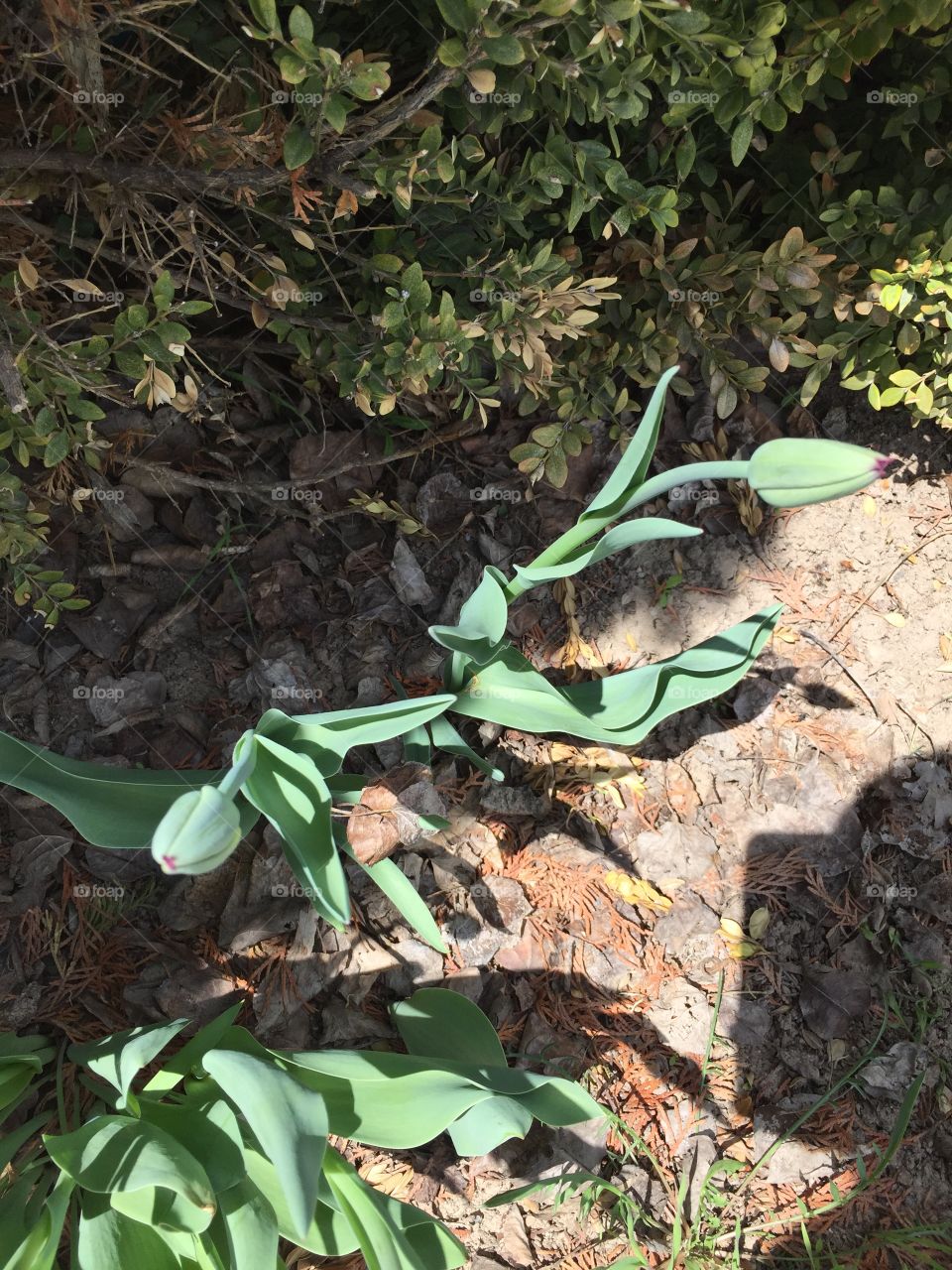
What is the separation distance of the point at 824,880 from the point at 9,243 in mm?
2042

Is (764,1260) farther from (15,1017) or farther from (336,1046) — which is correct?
(15,1017)

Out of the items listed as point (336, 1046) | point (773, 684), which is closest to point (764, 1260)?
point (336, 1046)

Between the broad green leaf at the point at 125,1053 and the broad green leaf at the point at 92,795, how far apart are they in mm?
309

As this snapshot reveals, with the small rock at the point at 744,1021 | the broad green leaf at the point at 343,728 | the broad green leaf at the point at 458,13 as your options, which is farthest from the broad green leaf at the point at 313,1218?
the broad green leaf at the point at 458,13

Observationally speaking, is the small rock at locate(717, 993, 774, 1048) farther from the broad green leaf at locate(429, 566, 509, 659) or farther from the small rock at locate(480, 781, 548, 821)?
the broad green leaf at locate(429, 566, 509, 659)

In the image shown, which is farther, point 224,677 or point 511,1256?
point 224,677

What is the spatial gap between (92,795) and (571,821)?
3.38 ft

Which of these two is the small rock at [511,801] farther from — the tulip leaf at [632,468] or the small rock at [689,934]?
the tulip leaf at [632,468]

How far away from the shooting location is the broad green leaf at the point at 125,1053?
4.46ft

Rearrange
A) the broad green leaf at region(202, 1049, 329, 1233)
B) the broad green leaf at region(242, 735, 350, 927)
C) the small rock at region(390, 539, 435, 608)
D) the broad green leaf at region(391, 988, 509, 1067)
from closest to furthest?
1. the broad green leaf at region(202, 1049, 329, 1233)
2. the broad green leaf at region(242, 735, 350, 927)
3. the broad green leaf at region(391, 988, 509, 1067)
4. the small rock at region(390, 539, 435, 608)

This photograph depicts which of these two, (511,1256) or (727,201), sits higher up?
(727,201)

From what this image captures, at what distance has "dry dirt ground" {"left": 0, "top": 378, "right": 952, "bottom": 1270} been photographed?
71.7 inches

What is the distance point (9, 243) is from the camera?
1682mm

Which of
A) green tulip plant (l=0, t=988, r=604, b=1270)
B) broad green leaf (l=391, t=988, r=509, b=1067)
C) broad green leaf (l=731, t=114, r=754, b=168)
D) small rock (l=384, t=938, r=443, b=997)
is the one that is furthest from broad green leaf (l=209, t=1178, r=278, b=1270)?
broad green leaf (l=731, t=114, r=754, b=168)
